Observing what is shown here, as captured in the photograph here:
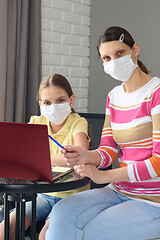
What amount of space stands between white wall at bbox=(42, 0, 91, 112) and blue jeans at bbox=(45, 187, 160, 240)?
2163 mm

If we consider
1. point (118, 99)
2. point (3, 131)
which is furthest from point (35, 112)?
point (3, 131)

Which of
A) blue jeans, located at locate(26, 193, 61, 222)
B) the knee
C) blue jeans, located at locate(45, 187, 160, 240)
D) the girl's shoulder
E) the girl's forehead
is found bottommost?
blue jeans, located at locate(26, 193, 61, 222)

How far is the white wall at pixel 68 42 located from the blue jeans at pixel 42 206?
5.97 ft

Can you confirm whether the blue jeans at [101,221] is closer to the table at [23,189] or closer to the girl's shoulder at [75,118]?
the table at [23,189]

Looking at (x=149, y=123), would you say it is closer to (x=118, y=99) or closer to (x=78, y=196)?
(x=118, y=99)

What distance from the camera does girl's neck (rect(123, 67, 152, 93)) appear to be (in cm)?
157

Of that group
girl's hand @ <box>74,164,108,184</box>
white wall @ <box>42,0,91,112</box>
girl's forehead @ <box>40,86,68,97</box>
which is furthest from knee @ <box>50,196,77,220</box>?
white wall @ <box>42,0,91,112</box>

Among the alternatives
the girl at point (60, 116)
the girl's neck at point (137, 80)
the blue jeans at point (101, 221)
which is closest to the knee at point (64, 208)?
the blue jeans at point (101, 221)

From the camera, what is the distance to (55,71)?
11.3ft

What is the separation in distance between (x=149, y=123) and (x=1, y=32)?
1.85 metres

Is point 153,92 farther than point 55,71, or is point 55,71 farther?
point 55,71

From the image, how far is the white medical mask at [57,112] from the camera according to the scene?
1.85m

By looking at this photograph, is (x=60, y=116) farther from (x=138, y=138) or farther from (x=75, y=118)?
(x=138, y=138)

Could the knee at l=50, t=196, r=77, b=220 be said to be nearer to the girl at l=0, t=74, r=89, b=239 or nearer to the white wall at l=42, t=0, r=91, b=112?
the girl at l=0, t=74, r=89, b=239
